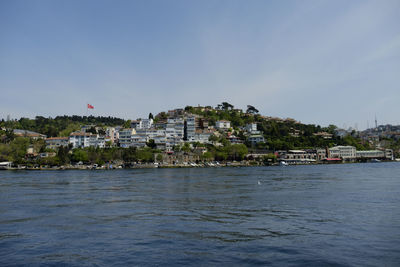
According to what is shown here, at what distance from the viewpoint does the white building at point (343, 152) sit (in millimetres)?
112562

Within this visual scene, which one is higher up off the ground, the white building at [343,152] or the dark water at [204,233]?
the white building at [343,152]

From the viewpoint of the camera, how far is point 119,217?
14531 millimetres

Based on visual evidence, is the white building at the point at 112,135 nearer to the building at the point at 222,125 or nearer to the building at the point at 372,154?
the building at the point at 222,125

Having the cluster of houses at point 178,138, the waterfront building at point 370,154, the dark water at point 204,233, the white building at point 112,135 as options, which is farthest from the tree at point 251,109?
the dark water at point 204,233

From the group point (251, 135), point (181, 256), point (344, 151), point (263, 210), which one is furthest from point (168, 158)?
point (181, 256)

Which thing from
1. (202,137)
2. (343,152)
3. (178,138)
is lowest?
(343,152)

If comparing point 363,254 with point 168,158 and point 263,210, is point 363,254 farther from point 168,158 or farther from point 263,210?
point 168,158

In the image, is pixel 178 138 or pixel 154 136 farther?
pixel 178 138

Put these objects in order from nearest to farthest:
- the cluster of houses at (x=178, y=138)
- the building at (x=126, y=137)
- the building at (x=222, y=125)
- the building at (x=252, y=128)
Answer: the building at (x=126, y=137) < the cluster of houses at (x=178, y=138) < the building at (x=222, y=125) < the building at (x=252, y=128)

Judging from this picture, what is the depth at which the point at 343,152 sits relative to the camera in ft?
374

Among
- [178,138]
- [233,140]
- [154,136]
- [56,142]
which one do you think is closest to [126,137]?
[154,136]

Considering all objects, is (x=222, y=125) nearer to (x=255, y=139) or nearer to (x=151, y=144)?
Answer: (x=255, y=139)

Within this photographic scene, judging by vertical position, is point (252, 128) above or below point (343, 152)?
above

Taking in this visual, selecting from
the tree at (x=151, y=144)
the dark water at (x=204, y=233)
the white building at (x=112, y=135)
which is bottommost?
the dark water at (x=204, y=233)
